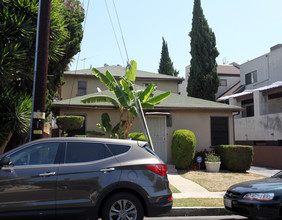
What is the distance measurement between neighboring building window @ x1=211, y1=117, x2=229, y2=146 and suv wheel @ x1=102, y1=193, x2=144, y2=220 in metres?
11.2

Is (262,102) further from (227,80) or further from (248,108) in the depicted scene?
(227,80)

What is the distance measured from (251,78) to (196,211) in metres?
23.8

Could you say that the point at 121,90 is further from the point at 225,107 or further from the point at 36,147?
the point at 36,147

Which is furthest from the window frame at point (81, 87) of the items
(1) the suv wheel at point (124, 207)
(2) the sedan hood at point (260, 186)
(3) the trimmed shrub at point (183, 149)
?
(1) the suv wheel at point (124, 207)

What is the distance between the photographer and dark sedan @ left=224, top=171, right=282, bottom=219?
5.36 m

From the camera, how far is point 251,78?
2806 centimetres

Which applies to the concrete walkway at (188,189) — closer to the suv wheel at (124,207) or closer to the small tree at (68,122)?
the suv wheel at (124,207)

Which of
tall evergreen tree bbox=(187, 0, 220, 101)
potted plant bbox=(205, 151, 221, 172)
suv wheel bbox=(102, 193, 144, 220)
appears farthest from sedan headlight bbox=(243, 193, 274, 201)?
→ tall evergreen tree bbox=(187, 0, 220, 101)

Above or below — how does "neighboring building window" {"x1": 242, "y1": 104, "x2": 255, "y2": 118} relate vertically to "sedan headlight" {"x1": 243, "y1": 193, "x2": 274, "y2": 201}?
above

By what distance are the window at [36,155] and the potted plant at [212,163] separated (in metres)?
10.2

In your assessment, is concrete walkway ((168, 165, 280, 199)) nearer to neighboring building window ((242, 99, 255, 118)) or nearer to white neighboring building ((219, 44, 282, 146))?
white neighboring building ((219, 44, 282, 146))

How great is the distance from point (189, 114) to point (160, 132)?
6.65ft

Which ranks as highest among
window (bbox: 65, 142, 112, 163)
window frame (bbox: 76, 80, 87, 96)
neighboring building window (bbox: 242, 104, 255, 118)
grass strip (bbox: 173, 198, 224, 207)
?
window frame (bbox: 76, 80, 87, 96)

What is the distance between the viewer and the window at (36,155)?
497 centimetres
